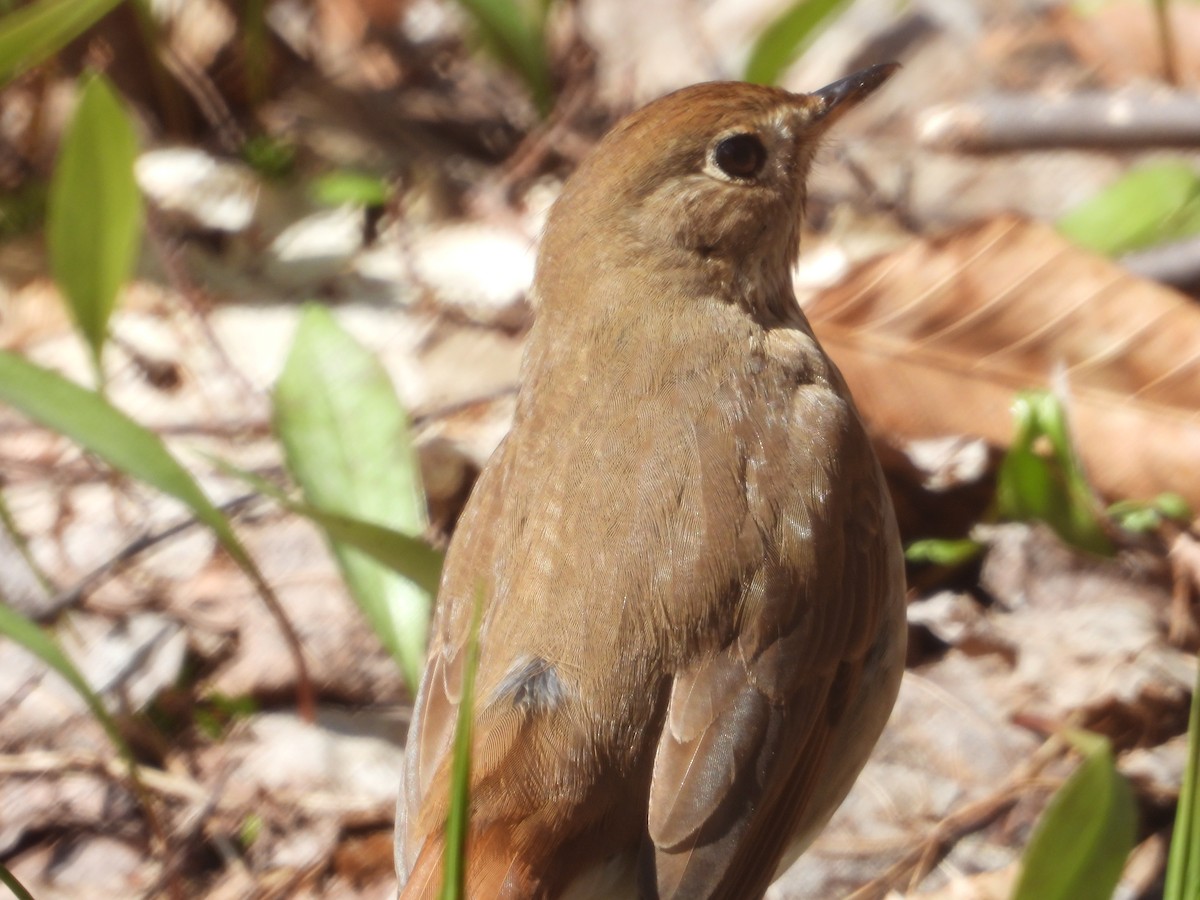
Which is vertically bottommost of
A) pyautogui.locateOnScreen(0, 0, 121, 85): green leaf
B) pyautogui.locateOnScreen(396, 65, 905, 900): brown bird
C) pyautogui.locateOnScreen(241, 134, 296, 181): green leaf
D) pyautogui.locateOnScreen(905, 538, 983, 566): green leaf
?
pyautogui.locateOnScreen(905, 538, 983, 566): green leaf

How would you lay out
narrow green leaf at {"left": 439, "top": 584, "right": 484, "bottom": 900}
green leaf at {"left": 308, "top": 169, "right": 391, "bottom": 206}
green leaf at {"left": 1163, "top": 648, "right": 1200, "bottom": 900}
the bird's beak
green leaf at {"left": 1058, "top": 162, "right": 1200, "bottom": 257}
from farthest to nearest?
green leaf at {"left": 308, "top": 169, "right": 391, "bottom": 206} < green leaf at {"left": 1058, "top": 162, "right": 1200, "bottom": 257} < the bird's beak < green leaf at {"left": 1163, "top": 648, "right": 1200, "bottom": 900} < narrow green leaf at {"left": 439, "top": 584, "right": 484, "bottom": 900}

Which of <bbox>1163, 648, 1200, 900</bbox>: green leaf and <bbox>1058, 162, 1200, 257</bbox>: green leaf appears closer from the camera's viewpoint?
<bbox>1163, 648, 1200, 900</bbox>: green leaf

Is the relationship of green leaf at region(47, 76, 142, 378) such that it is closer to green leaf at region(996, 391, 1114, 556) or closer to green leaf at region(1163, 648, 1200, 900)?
green leaf at region(996, 391, 1114, 556)

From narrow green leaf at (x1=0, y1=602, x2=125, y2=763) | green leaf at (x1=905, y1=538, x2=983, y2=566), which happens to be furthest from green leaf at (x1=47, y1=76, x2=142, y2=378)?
green leaf at (x1=905, y1=538, x2=983, y2=566)

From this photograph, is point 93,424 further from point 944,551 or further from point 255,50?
point 255,50

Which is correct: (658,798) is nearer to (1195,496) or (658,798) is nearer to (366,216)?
(1195,496)

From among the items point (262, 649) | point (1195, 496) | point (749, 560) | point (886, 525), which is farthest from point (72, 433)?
point (1195, 496)

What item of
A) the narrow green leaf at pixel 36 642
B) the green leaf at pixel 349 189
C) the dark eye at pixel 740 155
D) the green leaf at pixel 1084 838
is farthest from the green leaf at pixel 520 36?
the green leaf at pixel 1084 838
